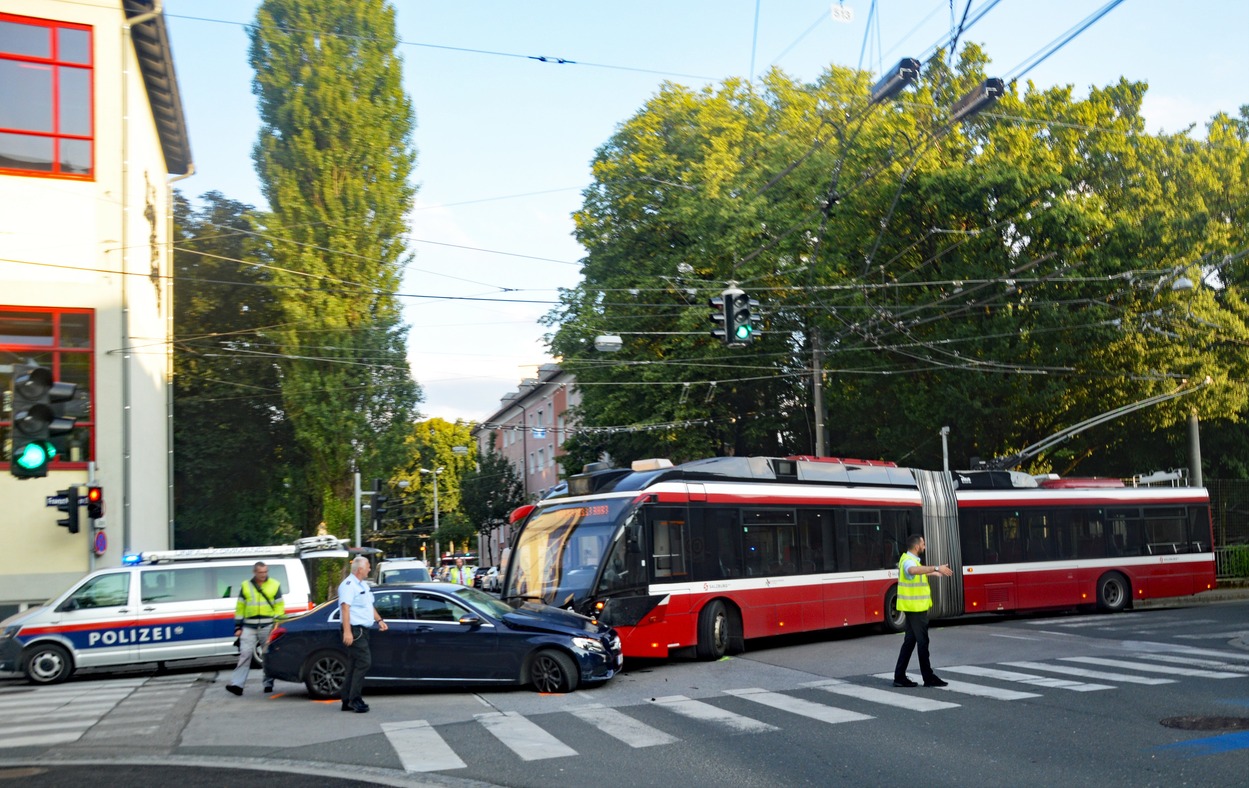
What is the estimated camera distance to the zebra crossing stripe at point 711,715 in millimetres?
10695

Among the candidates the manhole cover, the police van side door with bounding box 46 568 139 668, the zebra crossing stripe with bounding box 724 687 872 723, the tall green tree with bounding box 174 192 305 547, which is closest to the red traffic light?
the police van side door with bounding box 46 568 139 668

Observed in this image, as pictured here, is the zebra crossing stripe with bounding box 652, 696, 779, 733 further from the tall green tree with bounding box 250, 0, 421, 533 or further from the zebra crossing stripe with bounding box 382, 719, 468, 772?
the tall green tree with bounding box 250, 0, 421, 533

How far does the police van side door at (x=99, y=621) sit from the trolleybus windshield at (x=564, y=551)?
6010mm

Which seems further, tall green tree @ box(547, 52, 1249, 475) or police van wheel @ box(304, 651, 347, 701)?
tall green tree @ box(547, 52, 1249, 475)

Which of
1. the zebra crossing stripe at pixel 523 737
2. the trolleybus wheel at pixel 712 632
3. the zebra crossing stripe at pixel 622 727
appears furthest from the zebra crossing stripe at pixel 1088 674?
the zebra crossing stripe at pixel 523 737

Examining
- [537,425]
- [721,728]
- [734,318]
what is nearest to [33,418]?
[721,728]

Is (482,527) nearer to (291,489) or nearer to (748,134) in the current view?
(291,489)

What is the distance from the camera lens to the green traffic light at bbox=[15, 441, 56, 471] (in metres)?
12.5

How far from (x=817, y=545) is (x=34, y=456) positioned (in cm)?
1245

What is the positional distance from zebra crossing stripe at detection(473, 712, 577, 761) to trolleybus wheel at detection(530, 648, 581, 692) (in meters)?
1.54

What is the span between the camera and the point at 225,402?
132 feet

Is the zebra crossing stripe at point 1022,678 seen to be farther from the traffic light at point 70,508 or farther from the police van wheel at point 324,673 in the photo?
the traffic light at point 70,508

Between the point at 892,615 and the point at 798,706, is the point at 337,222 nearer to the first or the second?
the point at 892,615

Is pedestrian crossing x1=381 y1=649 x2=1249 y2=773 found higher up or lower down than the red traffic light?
lower down
